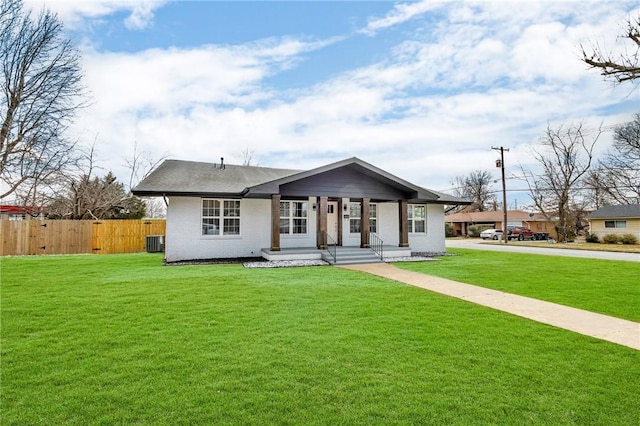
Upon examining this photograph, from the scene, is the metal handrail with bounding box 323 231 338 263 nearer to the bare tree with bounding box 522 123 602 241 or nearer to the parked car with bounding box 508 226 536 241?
the bare tree with bounding box 522 123 602 241

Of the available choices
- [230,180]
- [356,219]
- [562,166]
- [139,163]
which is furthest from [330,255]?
[562,166]

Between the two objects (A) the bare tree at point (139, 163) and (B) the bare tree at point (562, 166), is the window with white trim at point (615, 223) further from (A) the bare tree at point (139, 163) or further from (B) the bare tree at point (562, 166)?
(A) the bare tree at point (139, 163)

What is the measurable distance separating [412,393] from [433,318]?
2687 mm

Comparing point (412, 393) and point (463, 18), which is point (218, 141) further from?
point (412, 393)

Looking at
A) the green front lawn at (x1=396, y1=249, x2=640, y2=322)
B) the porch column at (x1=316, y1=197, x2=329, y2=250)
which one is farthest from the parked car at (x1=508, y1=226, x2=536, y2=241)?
the porch column at (x1=316, y1=197, x2=329, y2=250)

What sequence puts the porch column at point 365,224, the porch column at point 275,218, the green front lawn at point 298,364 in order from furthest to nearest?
1. the porch column at point 365,224
2. the porch column at point 275,218
3. the green front lawn at point 298,364

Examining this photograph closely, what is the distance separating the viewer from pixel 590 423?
Answer: 2717 millimetres

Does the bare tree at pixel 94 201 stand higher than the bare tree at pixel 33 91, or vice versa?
the bare tree at pixel 33 91

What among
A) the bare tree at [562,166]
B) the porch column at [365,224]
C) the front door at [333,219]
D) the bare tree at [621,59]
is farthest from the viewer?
the bare tree at [562,166]

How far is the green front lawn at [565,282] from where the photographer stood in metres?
6.93

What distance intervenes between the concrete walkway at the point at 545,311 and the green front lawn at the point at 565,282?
18.9 inches

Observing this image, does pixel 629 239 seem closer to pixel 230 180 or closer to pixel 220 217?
pixel 230 180

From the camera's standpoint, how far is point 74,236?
17516 millimetres

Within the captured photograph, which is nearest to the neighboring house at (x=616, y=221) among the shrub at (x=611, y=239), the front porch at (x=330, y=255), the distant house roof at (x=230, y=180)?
the shrub at (x=611, y=239)
